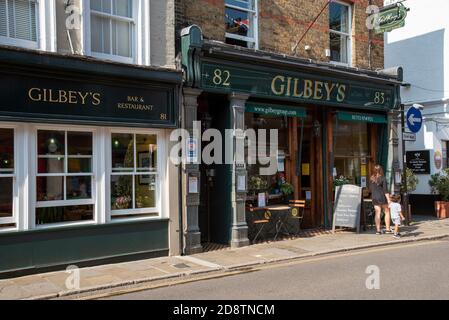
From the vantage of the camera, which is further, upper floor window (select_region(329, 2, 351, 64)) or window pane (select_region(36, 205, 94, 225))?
upper floor window (select_region(329, 2, 351, 64))

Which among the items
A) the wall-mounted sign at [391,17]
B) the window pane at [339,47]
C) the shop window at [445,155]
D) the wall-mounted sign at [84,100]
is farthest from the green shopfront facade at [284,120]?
the shop window at [445,155]

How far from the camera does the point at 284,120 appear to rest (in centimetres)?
1294

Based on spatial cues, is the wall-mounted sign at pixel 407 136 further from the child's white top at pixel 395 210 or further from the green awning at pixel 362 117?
the child's white top at pixel 395 210

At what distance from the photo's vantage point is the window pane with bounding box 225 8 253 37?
37.9ft

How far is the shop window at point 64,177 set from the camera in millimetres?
8438

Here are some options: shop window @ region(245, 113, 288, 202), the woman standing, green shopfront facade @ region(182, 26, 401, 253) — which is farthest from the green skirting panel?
the woman standing

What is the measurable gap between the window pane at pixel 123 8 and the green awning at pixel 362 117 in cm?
651

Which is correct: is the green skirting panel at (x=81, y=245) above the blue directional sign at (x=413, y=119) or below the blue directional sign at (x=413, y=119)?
below

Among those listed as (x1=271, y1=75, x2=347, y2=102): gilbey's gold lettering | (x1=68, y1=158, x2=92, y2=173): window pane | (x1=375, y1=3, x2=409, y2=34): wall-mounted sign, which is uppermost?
(x1=375, y1=3, x2=409, y2=34): wall-mounted sign

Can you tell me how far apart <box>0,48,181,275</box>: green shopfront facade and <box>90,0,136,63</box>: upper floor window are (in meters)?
0.58

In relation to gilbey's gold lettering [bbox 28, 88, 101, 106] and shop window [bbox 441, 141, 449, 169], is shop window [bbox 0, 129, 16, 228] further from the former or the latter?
shop window [bbox 441, 141, 449, 169]

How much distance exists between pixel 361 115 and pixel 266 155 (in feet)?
11.2
